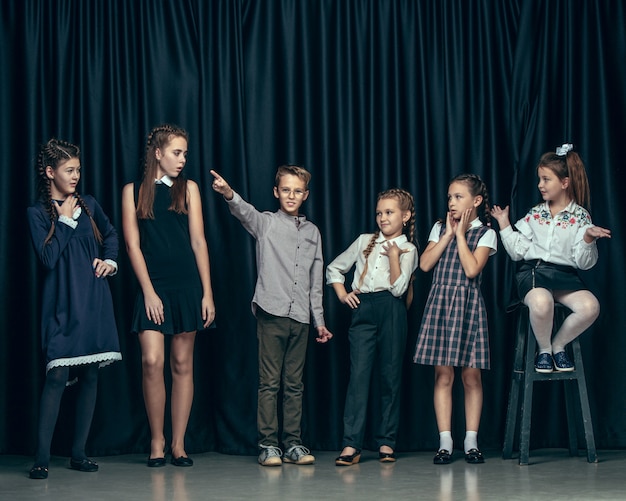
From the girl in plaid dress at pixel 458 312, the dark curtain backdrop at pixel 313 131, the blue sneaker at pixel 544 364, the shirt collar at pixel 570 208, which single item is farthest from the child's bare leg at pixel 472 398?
the shirt collar at pixel 570 208

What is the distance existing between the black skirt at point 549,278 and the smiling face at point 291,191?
1030mm

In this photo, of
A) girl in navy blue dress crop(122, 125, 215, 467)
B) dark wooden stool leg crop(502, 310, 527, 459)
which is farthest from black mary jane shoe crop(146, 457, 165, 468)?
dark wooden stool leg crop(502, 310, 527, 459)

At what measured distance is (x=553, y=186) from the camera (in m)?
3.81

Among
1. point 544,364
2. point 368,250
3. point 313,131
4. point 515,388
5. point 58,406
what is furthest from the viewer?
point 313,131

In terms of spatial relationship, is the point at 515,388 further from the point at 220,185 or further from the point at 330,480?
the point at 220,185

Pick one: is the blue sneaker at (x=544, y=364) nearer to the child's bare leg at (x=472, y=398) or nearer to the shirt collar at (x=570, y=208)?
the child's bare leg at (x=472, y=398)

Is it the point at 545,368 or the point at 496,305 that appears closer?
the point at 545,368

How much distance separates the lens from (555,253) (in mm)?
3783

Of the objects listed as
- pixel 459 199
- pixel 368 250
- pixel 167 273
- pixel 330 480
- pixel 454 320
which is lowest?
pixel 330 480

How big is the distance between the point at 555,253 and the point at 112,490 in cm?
203

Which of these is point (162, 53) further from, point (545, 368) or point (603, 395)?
point (603, 395)

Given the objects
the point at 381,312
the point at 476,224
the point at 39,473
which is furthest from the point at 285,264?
the point at 39,473

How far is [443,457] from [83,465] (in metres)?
1.49

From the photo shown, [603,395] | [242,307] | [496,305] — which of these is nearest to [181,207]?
[242,307]
